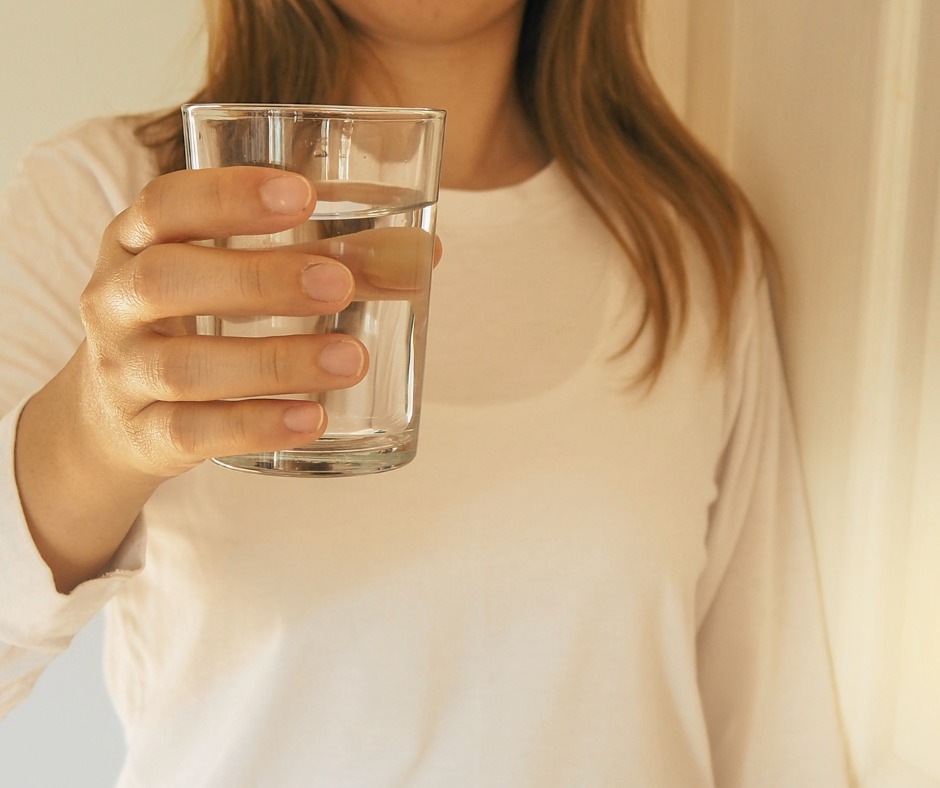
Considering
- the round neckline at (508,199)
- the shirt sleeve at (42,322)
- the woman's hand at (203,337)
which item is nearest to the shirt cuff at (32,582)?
the shirt sleeve at (42,322)

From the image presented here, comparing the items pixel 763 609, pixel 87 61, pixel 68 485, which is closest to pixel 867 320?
pixel 763 609

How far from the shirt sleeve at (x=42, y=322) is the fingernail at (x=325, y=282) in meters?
0.27

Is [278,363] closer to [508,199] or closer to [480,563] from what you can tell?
[480,563]

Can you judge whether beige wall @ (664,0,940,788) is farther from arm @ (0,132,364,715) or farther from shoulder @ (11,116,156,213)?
shoulder @ (11,116,156,213)

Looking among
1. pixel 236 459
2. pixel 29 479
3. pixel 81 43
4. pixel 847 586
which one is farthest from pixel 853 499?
pixel 81 43

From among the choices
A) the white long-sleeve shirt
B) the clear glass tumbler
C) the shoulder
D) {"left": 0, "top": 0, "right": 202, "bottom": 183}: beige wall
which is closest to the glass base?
the clear glass tumbler

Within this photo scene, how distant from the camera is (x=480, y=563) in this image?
0.78 m

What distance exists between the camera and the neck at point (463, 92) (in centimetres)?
91

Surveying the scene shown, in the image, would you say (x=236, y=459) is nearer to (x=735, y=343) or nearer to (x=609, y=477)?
(x=609, y=477)

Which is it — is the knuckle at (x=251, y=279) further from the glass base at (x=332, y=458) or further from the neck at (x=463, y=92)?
the neck at (x=463, y=92)

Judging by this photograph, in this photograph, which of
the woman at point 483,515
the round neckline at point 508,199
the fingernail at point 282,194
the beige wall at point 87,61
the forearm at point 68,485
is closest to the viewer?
the fingernail at point 282,194

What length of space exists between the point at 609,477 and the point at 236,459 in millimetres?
366

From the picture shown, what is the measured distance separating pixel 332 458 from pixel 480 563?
0.28 m

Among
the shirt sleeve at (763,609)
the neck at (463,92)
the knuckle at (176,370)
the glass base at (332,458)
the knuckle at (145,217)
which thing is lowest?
the shirt sleeve at (763,609)
